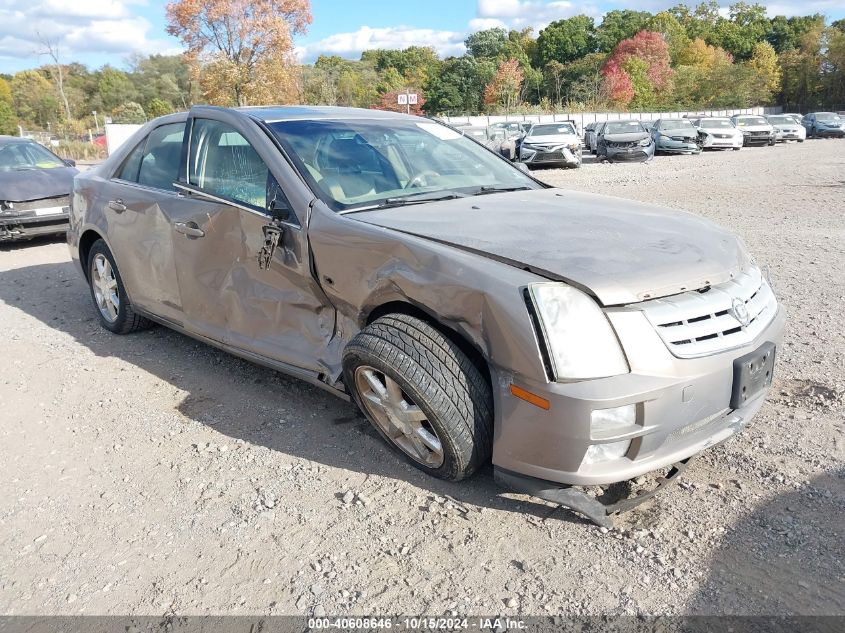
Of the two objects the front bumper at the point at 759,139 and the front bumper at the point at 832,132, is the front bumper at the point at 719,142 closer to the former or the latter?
the front bumper at the point at 759,139

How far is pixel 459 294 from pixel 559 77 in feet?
250

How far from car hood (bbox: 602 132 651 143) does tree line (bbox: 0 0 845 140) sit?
65.7 feet

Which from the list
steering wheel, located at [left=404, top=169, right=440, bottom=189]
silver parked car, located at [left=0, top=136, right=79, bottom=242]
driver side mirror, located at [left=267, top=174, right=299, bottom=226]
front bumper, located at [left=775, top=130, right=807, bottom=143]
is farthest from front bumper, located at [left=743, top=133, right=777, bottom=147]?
driver side mirror, located at [left=267, top=174, right=299, bottom=226]

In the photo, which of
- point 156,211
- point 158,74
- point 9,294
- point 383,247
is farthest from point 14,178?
point 158,74

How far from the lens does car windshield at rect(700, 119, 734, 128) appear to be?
88.3 ft

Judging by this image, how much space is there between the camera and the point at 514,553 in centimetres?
248

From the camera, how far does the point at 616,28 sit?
279 ft

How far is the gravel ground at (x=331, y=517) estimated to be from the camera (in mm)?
2297

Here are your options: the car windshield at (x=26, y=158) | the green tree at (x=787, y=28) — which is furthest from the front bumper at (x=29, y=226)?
the green tree at (x=787, y=28)

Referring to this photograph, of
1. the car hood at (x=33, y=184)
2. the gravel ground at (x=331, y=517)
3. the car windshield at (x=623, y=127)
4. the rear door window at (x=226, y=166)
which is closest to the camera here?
the gravel ground at (x=331, y=517)

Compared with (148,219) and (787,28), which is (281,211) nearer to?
(148,219)

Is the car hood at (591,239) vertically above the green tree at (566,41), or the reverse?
the green tree at (566,41)

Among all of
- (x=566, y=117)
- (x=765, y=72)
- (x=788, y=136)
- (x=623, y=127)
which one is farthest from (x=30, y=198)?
(x=765, y=72)

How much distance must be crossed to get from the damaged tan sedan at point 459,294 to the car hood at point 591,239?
0.01 meters
